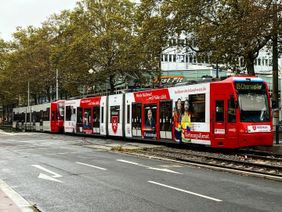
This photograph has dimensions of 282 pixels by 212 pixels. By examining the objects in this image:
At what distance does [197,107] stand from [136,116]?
7.65m

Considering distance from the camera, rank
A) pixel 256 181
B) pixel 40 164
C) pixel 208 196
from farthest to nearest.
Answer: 1. pixel 40 164
2. pixel 256 181
3. pixel 208 196

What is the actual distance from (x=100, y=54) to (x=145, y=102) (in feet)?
92.4

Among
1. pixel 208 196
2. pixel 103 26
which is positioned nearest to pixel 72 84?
pixel 103 26

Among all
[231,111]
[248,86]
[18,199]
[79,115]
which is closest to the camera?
[18,199]

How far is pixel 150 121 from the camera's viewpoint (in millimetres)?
27891

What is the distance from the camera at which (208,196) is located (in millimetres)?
10133

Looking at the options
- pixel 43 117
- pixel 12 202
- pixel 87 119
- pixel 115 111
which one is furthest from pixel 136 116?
pixel 43 117

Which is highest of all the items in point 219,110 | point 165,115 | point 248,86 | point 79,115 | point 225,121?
point 248,86

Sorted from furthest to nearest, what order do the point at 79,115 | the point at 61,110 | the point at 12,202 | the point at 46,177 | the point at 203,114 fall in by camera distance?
the point at 61,110 → the point at 79,115 → the point at 203,114 → the point at 46,177 → the point at 12,202

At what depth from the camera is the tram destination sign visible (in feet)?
68.8

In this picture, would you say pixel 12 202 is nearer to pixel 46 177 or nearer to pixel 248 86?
pixel 46 177

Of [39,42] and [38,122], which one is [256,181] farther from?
[39,42]

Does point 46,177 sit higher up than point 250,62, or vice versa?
point 250,62

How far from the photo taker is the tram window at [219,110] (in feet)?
69.6
